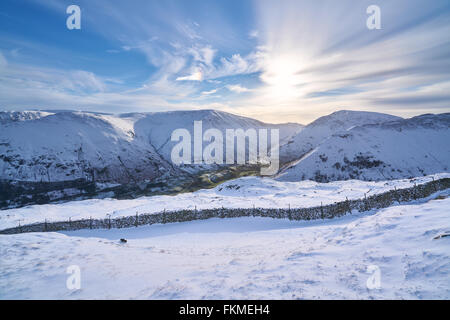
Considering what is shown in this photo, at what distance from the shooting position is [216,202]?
1104 inches

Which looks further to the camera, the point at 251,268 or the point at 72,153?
the point at 72,153

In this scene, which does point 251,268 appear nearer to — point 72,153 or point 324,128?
point 72,153

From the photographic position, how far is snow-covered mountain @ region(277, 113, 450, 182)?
222 feet

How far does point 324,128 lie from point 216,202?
172 meters

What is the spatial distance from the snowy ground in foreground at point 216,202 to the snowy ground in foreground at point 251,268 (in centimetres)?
1185

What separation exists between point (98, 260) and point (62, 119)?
152468 millimetres

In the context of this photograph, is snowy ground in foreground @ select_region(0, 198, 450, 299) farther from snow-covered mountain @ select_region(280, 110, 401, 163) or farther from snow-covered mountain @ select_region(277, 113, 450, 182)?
snow-covered mountain @ select_region(280, 110, 401, 163)

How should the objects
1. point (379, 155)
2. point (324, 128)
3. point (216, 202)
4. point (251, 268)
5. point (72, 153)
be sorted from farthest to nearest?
point (324, 128) → point (72, 153) → point (379, 155) → point (216, 202) → point (251, 268)

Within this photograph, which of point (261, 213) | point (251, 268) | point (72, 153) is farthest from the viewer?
point (72, 153)

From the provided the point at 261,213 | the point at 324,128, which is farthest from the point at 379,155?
the point at 324,128

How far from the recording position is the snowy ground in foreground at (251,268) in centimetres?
627

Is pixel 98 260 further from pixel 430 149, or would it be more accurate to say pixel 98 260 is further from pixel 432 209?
pixel 430 149

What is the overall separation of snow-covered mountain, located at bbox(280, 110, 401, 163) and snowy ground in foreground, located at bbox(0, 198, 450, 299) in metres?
126
